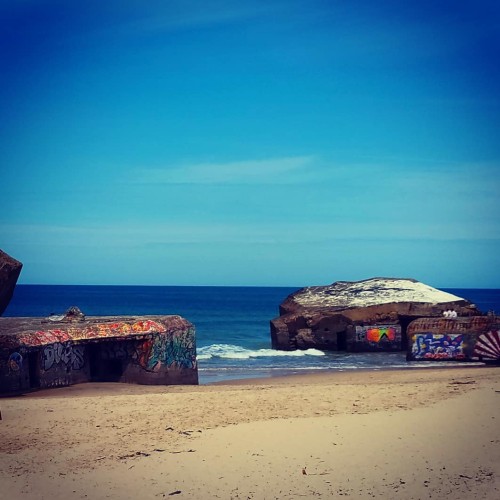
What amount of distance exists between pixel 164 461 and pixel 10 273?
283 cm

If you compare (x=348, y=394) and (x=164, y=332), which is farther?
(x=164, y=332)

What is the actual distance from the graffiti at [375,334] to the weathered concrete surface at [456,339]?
6.79 meters

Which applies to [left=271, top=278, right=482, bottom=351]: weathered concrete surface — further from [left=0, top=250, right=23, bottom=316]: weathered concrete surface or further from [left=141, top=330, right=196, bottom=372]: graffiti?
[left=0, top=250, right=23, bottom=316]: weathered concrete surface

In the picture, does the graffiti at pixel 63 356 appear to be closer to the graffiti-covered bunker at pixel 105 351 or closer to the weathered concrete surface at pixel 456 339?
the graffiti-covered bunker at pixel 105 351

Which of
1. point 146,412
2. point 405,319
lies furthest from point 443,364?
point 146,412

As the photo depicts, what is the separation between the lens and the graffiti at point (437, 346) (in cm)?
2495

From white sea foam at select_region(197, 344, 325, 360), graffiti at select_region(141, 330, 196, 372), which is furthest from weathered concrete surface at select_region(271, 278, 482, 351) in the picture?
graffiti at select_region(141, 330, 196, 372)

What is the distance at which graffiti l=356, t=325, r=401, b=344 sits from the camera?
108 ft

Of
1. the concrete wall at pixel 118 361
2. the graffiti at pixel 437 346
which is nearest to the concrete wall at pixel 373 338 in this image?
the graffiti at pixel 437 346

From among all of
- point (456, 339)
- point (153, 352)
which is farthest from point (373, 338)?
point (153, 352)

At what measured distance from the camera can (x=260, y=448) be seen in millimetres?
8867

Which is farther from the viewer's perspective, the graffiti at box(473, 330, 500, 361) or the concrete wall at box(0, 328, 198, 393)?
the graffiti at box(473, 330, 500, 361)

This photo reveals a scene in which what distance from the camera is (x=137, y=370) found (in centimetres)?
1856

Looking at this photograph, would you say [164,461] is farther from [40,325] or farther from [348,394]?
[40,325]
